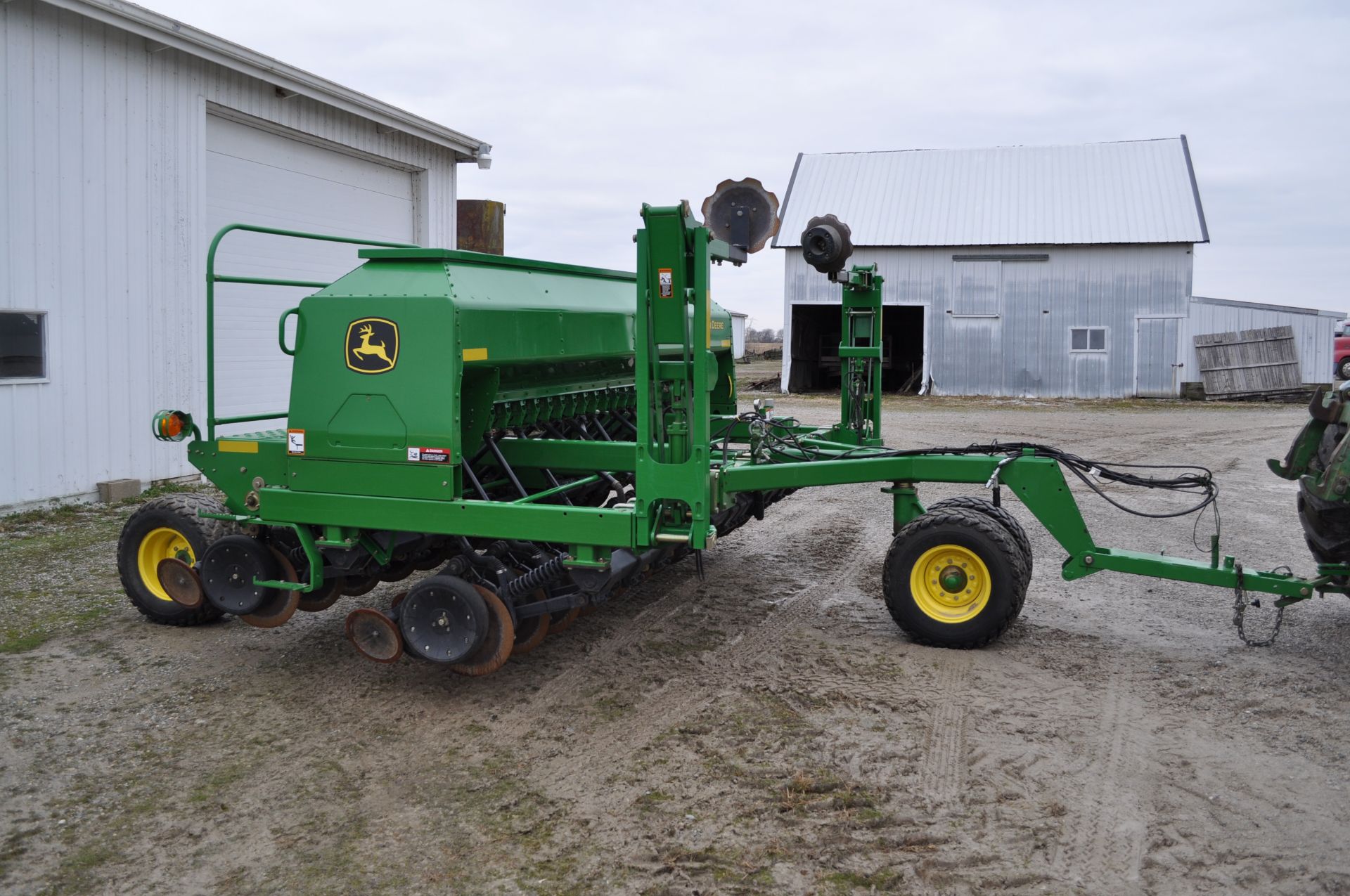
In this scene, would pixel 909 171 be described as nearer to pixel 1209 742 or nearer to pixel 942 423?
pixel 942 423

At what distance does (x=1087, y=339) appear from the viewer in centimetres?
2505

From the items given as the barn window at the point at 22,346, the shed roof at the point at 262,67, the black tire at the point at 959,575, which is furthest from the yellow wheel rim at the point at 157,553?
the shed roof at the point at 262,67

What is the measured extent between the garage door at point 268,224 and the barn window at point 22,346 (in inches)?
82.7

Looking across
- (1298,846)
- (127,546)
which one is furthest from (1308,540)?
(127,546)

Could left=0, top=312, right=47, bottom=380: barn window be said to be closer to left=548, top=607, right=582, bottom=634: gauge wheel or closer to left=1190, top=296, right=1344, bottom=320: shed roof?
left=548, top=607, right=582, bottom=634: gauge wheel

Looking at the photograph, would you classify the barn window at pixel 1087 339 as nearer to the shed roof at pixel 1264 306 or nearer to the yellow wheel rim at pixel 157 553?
the shed roof at pixel 1264 306

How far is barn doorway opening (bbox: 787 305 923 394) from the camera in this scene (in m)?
27.5

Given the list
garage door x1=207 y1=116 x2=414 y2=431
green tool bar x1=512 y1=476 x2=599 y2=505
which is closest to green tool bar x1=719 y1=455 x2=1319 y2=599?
green tool bar x1=512 y1=476 x2=599 y2=505

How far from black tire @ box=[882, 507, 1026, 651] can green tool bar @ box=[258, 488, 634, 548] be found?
5.44 feet

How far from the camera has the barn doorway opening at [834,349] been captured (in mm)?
27453

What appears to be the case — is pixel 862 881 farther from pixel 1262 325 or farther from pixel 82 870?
pixel 1262 325

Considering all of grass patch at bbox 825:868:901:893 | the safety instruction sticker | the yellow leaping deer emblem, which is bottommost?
grass patch at bbox 825:868:901:893

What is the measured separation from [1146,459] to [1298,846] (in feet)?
37.9

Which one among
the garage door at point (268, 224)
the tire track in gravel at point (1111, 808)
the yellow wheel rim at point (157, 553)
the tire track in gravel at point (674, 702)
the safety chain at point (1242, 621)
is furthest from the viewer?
the garage door at point (268, 224)
